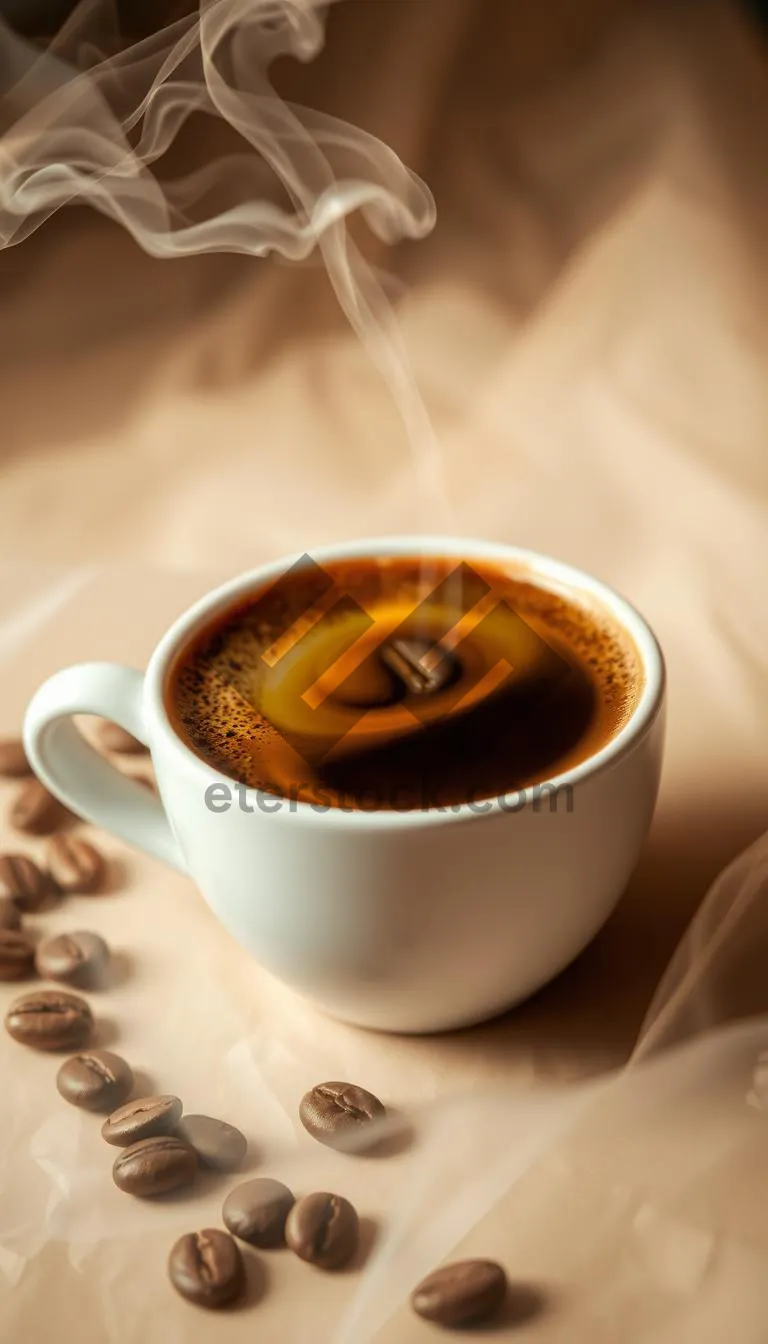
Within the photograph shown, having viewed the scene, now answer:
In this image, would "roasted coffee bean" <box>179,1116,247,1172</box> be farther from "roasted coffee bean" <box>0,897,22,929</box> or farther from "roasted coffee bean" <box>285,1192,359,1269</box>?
"roasted coffee bean" <box>0,897,22,929</box>

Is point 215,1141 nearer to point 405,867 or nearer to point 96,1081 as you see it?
point 96,1081

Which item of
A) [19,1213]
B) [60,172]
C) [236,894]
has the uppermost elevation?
[60,172]

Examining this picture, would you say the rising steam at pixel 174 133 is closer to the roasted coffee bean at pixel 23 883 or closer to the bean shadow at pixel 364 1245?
the roasted coffee bean at pixel 23 883

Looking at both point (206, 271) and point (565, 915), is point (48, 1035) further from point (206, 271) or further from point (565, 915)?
point (206, 271)

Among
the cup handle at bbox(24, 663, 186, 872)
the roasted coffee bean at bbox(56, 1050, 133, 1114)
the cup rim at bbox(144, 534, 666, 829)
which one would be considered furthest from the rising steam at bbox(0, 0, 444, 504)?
the roasted coffee bean at bbox(56, 1050, 133, 1114)

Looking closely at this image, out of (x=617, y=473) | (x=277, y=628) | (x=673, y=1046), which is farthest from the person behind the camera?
(x=617, y=473)

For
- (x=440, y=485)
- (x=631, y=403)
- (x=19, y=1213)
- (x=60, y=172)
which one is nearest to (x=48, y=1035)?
(x=19, y=1213)

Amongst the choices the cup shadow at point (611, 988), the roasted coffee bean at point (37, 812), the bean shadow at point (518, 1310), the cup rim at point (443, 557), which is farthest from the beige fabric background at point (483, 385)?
the bean shadow at point (518, 1310)

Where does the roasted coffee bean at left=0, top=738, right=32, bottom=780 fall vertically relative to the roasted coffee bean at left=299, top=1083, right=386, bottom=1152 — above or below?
below
